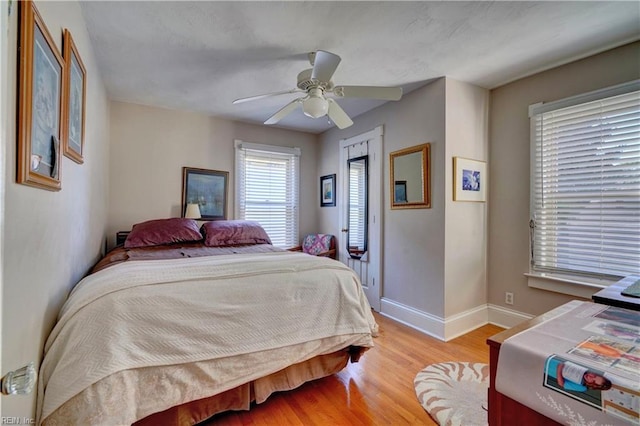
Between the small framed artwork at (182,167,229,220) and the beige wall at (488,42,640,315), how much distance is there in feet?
11.0

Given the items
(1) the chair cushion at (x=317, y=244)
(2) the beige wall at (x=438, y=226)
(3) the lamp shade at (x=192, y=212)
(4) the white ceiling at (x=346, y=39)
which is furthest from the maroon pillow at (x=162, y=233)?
(2) the beige wall at (x=438, y=226)

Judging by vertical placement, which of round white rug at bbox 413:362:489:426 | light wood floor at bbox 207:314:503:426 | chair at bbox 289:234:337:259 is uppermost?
chair at bbox 289:234:337:259

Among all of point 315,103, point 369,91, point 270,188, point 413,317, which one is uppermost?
point 369,91

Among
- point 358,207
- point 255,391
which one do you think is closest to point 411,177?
point 358,207

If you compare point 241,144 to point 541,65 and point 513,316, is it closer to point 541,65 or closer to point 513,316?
→ point 541,65

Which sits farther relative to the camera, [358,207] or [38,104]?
[358,207]

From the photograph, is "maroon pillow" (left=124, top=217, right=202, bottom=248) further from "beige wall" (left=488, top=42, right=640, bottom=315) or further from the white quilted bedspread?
"beige wall" (left=488, top=42, right=640, bottom=315)

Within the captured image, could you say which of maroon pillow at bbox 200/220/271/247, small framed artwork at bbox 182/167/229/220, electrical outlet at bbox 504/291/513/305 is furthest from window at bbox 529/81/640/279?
small framed artwork at bbox 182/167/229/220

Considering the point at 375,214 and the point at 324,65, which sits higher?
the point at 324,65

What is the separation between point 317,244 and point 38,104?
3380mm

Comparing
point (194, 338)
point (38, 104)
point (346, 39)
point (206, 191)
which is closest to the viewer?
point (38, 104)

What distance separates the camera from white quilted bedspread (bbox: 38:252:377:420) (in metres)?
1.16

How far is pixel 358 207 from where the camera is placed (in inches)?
149

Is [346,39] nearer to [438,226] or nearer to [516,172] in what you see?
[438,226]
